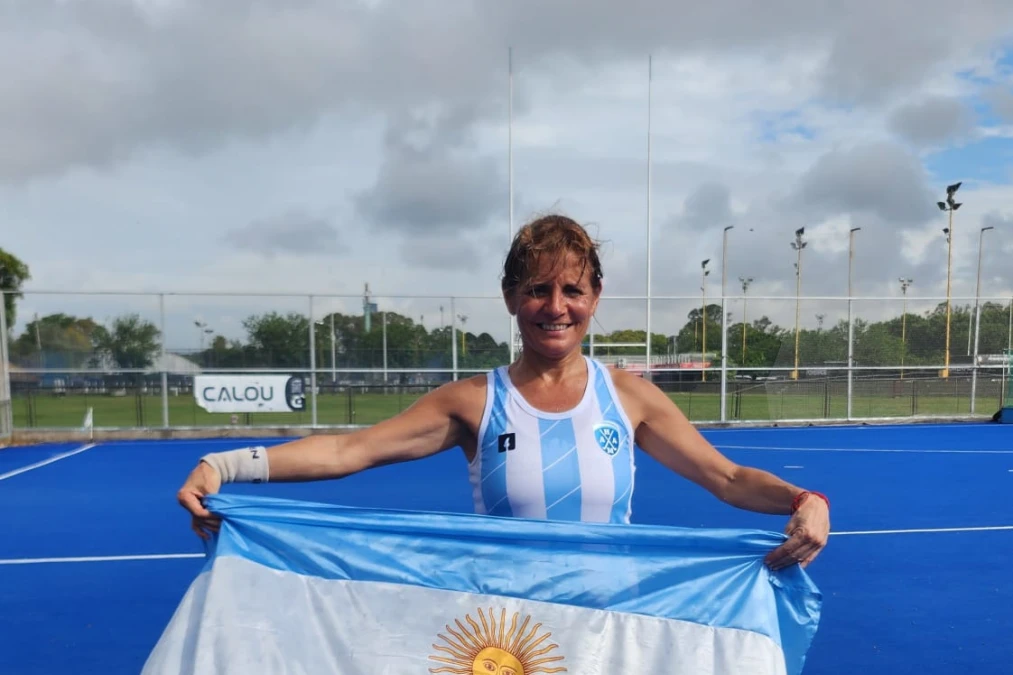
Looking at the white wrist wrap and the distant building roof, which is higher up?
A: the white wrist wrap

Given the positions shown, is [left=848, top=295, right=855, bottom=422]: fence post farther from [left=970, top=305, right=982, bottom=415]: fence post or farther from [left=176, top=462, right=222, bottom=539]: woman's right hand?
[left=176, top=462, right=222, bottom=539]: woman's right hand

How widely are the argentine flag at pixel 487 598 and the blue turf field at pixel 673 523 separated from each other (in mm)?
2323

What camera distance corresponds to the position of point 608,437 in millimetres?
2236

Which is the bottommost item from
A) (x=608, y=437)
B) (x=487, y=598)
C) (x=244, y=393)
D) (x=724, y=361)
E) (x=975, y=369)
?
(x=244, y=393)

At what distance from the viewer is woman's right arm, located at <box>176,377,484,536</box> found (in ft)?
7.04

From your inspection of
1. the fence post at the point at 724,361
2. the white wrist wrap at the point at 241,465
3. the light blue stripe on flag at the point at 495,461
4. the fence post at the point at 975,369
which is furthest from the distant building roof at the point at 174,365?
the fence post at the point at 975,369

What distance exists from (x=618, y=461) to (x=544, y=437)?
240 mm

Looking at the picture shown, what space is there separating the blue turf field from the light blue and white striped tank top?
271 cm

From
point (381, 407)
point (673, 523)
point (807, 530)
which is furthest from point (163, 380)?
point (807, 530)

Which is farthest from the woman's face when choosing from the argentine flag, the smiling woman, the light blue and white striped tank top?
the argentine flag

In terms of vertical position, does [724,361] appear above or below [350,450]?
below

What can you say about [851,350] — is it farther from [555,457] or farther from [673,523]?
[555,457]

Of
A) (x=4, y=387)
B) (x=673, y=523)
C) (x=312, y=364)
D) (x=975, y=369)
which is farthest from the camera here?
(x=975, y=369)

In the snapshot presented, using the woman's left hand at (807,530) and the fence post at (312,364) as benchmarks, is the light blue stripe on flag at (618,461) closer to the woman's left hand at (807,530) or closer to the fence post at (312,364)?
the woman's left hand at (807,530)
